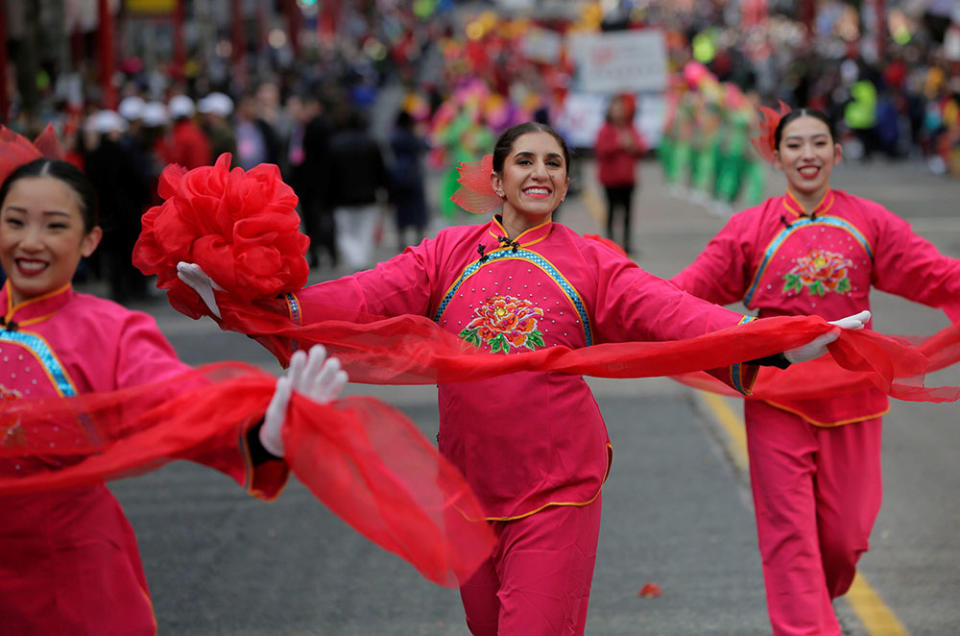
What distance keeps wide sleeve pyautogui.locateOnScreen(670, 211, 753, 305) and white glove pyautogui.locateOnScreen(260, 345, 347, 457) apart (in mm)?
2170

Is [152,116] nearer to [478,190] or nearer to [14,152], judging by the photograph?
[478,190]

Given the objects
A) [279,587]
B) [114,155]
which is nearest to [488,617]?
[279,587]

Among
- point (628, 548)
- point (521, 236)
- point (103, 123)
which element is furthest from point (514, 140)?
point (103, 123)

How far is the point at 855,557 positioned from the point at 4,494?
3.01 meters

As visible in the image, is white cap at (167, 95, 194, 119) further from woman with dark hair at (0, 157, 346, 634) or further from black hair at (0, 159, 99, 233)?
woman with dark hair at (0, 157, 346, 634)

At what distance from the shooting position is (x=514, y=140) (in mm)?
4523

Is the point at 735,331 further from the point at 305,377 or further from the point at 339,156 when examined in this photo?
the point at 339,156

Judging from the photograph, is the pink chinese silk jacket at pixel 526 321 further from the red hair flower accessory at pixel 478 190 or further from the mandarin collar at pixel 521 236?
the red hair flower accessory at pixel 478 190

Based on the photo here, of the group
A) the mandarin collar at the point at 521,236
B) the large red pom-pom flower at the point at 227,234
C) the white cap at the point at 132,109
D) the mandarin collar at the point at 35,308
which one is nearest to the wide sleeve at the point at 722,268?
the mandarin collar at the point at 521,236

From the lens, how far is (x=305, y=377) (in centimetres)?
343

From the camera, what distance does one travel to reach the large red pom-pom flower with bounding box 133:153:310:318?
4078 mm

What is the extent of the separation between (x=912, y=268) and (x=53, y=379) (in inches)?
123

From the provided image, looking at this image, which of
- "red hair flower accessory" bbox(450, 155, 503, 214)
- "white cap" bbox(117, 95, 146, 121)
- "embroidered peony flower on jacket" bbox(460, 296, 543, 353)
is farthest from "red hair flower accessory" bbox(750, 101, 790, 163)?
"white cap" bbox(117, 95, 146, 121)

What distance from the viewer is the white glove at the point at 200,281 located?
161 inches
